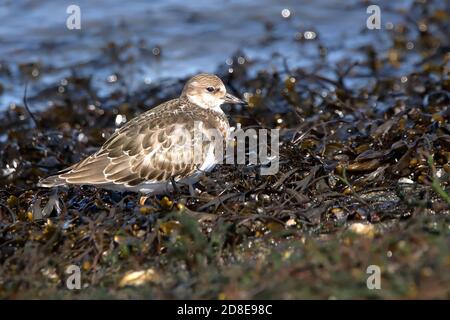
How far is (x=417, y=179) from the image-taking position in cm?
422

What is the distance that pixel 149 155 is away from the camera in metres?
4.41

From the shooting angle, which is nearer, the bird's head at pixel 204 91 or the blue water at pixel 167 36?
the bird's head at pixel 204 91

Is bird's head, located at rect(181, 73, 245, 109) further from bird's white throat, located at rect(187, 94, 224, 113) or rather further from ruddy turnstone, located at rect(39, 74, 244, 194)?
ruddy turnstone, located at rect(39, 74, 244, 194)

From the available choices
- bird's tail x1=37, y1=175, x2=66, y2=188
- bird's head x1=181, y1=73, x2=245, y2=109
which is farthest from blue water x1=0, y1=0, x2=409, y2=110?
bird's tail x1=37, y1=175, x2=66, y2=188

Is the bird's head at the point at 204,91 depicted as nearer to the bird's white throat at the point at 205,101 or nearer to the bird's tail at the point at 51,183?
the bird's white throat at the point at 205,101

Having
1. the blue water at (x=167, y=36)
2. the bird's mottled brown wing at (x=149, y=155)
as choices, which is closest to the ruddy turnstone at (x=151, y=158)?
the bird's mottled brown wing at (x=149, y=155)

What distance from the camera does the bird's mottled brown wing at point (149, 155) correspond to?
4355mm

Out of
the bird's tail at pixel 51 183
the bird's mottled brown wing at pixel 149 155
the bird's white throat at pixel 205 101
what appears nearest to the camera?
the bird's tail at pixel 51 183

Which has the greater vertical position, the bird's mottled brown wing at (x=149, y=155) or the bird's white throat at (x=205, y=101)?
the bird's white throat at (x=205, y=101)

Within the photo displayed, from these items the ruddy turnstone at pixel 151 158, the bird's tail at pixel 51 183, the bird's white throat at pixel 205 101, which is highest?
the bird's white throat at pixel 205 101

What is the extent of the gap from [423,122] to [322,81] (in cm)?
168

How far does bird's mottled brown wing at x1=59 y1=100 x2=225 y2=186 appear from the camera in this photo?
14.3 ft
